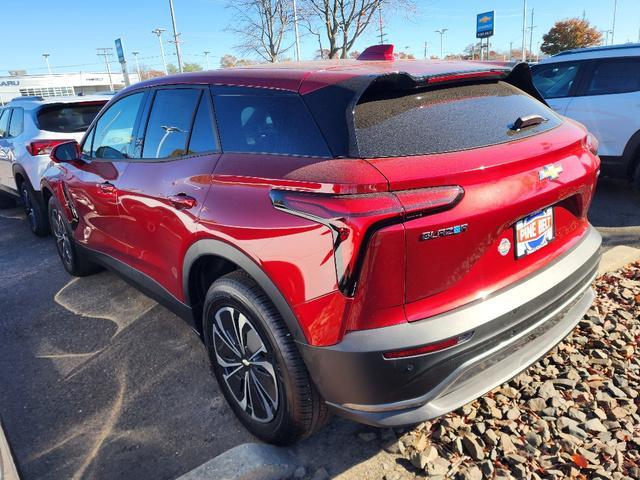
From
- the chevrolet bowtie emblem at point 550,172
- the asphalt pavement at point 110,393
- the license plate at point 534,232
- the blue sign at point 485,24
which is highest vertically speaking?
the blue sign at point 485,24

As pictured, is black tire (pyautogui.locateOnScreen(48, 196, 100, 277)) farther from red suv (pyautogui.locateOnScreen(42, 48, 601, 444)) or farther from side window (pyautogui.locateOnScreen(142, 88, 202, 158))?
red suv (pyautogui.locateOnScreen(42, 48, 601, 444))

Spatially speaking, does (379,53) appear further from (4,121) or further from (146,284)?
(4,121)

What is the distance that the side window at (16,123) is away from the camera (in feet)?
20.7

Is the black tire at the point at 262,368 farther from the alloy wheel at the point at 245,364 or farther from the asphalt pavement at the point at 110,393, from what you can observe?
the asphalt pavement at the point at 110,393

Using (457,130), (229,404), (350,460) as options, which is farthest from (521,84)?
(229,404)

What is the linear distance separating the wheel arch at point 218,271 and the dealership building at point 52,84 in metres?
66.9

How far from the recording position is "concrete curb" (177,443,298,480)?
207 centimetres

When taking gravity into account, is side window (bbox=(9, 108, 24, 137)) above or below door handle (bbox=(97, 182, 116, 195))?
above

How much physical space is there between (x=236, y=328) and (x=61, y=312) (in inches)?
95.2

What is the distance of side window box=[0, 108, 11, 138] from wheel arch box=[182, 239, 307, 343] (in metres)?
6.05

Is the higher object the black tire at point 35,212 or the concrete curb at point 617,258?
the black tire at point 35,212

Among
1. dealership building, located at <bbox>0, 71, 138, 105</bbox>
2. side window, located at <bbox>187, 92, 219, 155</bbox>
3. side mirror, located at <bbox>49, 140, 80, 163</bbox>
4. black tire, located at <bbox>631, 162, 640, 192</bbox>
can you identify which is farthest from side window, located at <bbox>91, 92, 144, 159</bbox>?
dealership building, located at <bbox>0, 71, 138, 105</bbox>

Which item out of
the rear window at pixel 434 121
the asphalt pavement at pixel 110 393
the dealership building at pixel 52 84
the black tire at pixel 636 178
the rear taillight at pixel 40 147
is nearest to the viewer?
the rear window at pixel 434 121

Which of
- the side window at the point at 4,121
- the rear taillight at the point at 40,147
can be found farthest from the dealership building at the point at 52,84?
the rear taillight at the point at 40,147
